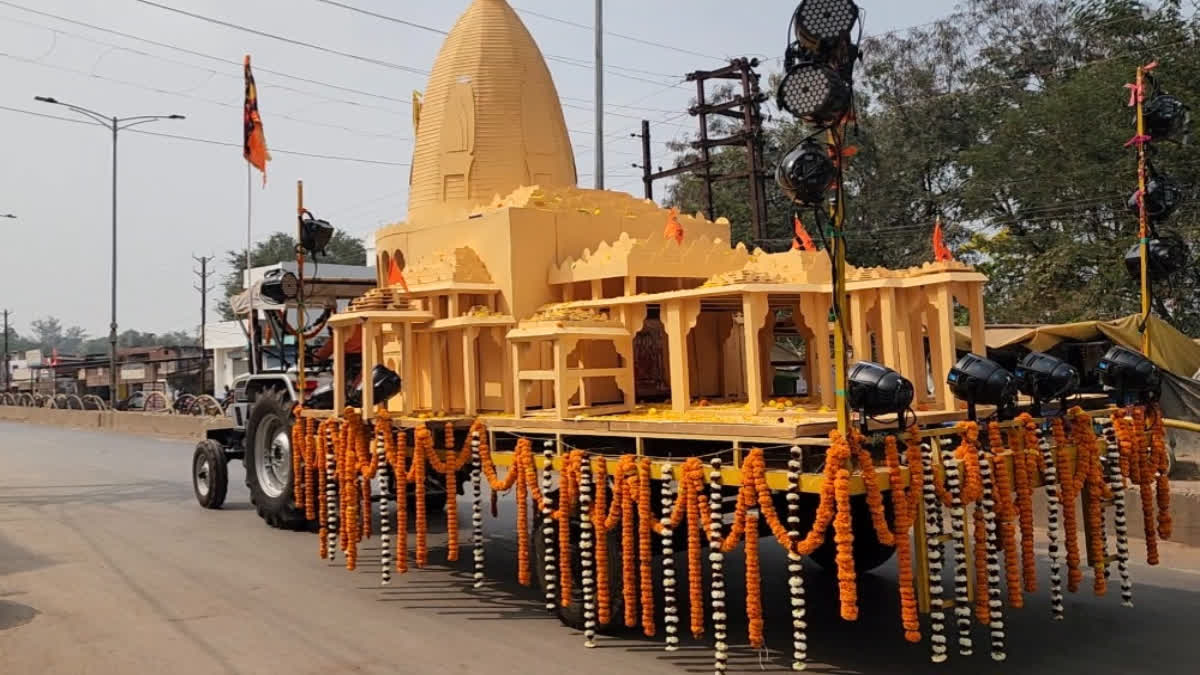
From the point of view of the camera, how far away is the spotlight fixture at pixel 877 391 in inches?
181

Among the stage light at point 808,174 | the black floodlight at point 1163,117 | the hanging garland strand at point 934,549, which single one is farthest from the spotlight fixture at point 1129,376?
the stage light at point 808,174

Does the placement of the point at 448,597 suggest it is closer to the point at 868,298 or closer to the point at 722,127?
the point at 868,298

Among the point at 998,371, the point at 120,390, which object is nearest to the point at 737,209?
the point at 998,371

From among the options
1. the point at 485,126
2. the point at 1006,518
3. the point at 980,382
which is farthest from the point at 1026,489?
the point at 485,126

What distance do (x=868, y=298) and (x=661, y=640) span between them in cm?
259

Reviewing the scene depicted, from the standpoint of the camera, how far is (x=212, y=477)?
455 inches

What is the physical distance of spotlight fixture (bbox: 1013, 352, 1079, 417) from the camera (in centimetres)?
568

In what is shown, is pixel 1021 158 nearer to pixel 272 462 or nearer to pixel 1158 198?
pixel 1158 198

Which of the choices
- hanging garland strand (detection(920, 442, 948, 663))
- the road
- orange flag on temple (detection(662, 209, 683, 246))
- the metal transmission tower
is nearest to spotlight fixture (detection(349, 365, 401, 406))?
the road

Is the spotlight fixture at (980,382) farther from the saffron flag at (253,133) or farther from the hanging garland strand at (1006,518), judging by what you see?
the saffron flag at (253,133)

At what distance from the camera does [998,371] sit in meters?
5.09

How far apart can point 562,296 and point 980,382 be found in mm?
3555

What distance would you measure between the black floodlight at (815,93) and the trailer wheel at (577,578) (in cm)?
276

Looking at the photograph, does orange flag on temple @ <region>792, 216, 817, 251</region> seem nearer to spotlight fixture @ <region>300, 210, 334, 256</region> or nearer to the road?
the road
